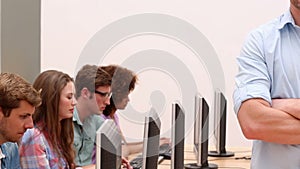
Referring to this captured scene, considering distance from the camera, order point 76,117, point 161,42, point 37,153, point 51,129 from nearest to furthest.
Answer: point 37,153
point 51,129
point 76,117
point 161,42

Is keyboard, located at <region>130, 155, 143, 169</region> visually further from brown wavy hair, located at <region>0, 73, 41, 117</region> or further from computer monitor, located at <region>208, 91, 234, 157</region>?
brown wavy hair, located at <region>0, 73, 41, 117</region>

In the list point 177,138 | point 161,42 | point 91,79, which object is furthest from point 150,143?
point 161,42

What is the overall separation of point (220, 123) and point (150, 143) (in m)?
1.72

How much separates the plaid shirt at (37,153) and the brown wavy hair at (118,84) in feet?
2.92

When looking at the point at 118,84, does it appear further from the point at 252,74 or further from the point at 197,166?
the point at 252,74

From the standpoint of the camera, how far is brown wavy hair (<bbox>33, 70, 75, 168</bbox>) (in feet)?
9.44

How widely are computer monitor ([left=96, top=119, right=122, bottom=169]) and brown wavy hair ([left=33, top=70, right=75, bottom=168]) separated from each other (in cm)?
154

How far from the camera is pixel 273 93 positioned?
174 cm

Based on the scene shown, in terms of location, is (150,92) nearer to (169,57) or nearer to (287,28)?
(169,57)

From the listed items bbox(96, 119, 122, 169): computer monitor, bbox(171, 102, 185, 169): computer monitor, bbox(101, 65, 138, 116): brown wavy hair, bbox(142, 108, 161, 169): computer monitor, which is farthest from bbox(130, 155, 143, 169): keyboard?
bbox(96, 119, 122, 169): computer monitor

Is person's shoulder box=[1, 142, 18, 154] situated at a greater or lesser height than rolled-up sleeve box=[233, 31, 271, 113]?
lesser

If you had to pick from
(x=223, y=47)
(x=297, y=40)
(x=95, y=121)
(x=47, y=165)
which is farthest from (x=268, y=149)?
(x=223, y=47)

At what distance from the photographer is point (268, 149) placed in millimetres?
1703

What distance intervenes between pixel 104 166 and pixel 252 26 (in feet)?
11.9
